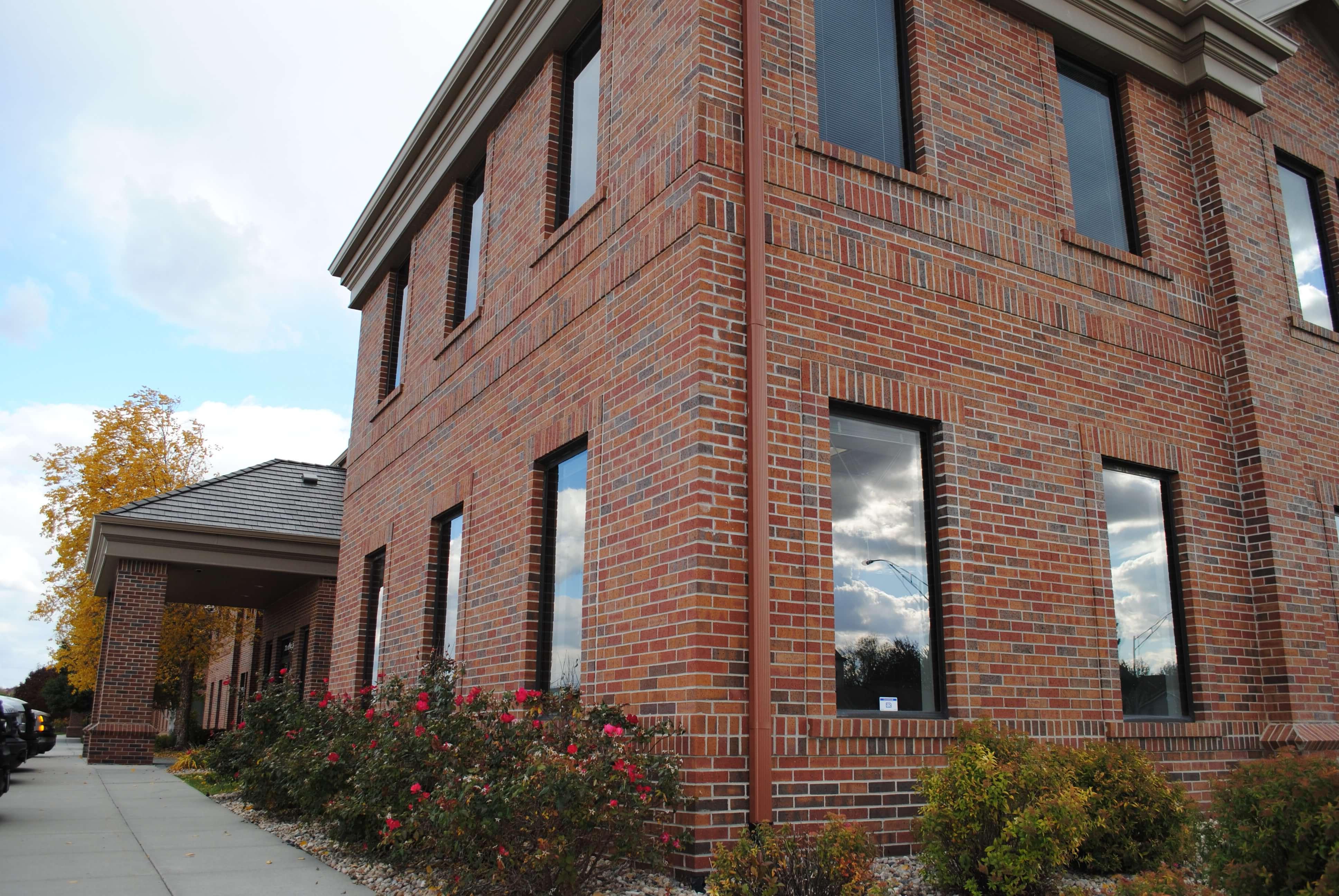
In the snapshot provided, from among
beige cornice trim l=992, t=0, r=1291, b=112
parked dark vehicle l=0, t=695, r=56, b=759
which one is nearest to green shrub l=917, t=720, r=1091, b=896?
beige cornice trim l=992, t=0, r=1291, b=112

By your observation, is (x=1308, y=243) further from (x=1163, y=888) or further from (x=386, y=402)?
(x=386, y=402)

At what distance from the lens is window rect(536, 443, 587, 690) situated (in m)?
8.00

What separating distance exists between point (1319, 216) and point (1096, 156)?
3.91 m

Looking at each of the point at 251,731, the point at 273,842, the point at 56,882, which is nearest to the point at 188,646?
the point at 251,731

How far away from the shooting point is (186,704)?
26.5 metres

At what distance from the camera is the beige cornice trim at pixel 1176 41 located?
953 cm

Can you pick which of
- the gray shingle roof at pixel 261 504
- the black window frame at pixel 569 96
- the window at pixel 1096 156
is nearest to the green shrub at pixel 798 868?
the black window frame at pixel 569 96

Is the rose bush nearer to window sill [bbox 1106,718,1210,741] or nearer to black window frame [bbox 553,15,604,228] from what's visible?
window sill [bbox 1106,718,1210,741]

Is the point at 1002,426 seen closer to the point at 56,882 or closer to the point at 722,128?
the point at 722,128

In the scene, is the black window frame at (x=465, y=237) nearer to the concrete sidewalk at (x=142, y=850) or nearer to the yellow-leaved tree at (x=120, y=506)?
the concrete sidewalk at (x=142, y=850)

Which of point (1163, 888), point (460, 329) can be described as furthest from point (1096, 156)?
point (1163, 888)

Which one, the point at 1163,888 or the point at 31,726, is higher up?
the point at 31,726

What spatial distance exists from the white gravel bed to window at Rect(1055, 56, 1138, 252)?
701 centimetres

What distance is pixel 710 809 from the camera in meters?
5.92
